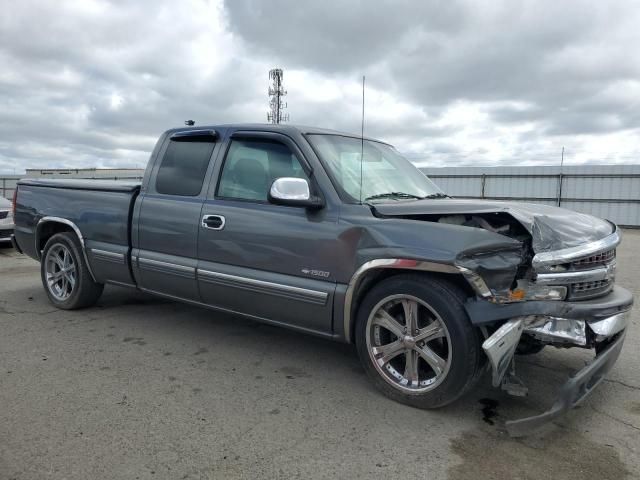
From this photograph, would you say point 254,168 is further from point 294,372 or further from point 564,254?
point 564,254

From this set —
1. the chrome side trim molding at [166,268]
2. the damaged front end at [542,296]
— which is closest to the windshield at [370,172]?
the damaged front end at [542,296]

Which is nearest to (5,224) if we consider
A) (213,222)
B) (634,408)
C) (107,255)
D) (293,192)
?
(107,255)

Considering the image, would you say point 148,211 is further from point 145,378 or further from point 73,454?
point 73,454

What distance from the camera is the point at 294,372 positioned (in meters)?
3.68

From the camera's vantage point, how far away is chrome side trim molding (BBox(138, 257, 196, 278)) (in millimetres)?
4070

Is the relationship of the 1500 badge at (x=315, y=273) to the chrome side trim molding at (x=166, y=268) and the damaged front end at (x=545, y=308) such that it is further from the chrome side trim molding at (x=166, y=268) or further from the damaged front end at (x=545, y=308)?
the chrome side trim molding at (x=166, y=268)

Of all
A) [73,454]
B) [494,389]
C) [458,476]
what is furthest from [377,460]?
[73,454]

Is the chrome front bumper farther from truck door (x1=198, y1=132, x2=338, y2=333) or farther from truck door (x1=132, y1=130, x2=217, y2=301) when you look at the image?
truck door (x1=132, y1=130, x2=217, y2=301)

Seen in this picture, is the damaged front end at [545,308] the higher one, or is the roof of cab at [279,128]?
the roof of cab at [279,128]

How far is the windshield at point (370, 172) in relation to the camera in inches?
→ 140

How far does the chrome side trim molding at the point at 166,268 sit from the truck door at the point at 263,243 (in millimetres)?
133

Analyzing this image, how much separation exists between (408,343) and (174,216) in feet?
7.33

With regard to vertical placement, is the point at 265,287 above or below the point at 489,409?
above

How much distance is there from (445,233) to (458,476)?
1294 millimetres
